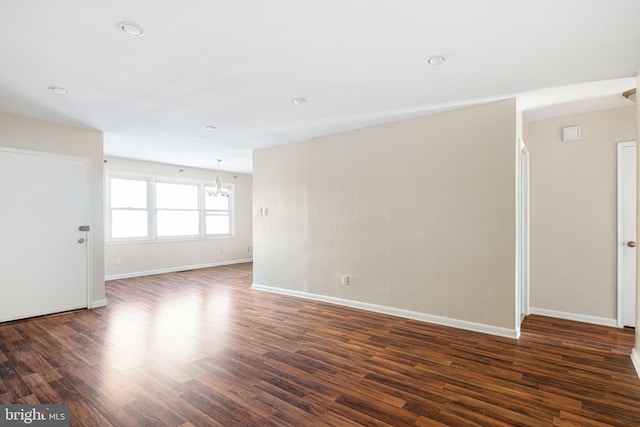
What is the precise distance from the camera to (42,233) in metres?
4.11

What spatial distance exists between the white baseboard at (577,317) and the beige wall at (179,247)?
23.0 ft

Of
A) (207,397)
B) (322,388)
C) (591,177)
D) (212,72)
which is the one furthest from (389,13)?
(591,177)

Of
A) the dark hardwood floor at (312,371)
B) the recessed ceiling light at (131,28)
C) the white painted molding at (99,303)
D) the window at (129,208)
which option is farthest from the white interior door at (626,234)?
the window at (129,208)

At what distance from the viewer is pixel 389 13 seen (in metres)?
1.93

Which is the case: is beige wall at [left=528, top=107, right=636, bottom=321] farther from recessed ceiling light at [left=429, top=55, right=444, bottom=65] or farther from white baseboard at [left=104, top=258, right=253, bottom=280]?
white baseboard at [left=104, top=258, right=253, bottom=280]

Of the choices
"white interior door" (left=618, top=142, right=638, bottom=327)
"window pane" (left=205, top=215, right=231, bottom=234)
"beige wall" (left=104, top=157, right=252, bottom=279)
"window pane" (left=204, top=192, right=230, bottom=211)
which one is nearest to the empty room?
"white interior door" (left=618, top=142, right=638, bottom=327)

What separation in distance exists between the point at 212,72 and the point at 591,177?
4.38 metres

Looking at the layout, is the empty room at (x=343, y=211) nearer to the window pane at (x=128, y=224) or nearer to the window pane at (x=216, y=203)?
the window pane at (x=128, y=224)

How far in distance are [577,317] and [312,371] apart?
3.44 m

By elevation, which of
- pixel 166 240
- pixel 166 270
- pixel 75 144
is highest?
pixel 75 144

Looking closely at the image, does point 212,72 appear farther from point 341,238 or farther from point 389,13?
point 341,238

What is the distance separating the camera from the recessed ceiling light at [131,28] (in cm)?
202

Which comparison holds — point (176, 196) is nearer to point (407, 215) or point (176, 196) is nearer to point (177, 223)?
point (177, 223)

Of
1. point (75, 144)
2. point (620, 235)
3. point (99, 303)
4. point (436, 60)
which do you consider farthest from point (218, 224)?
point (620, 235)
